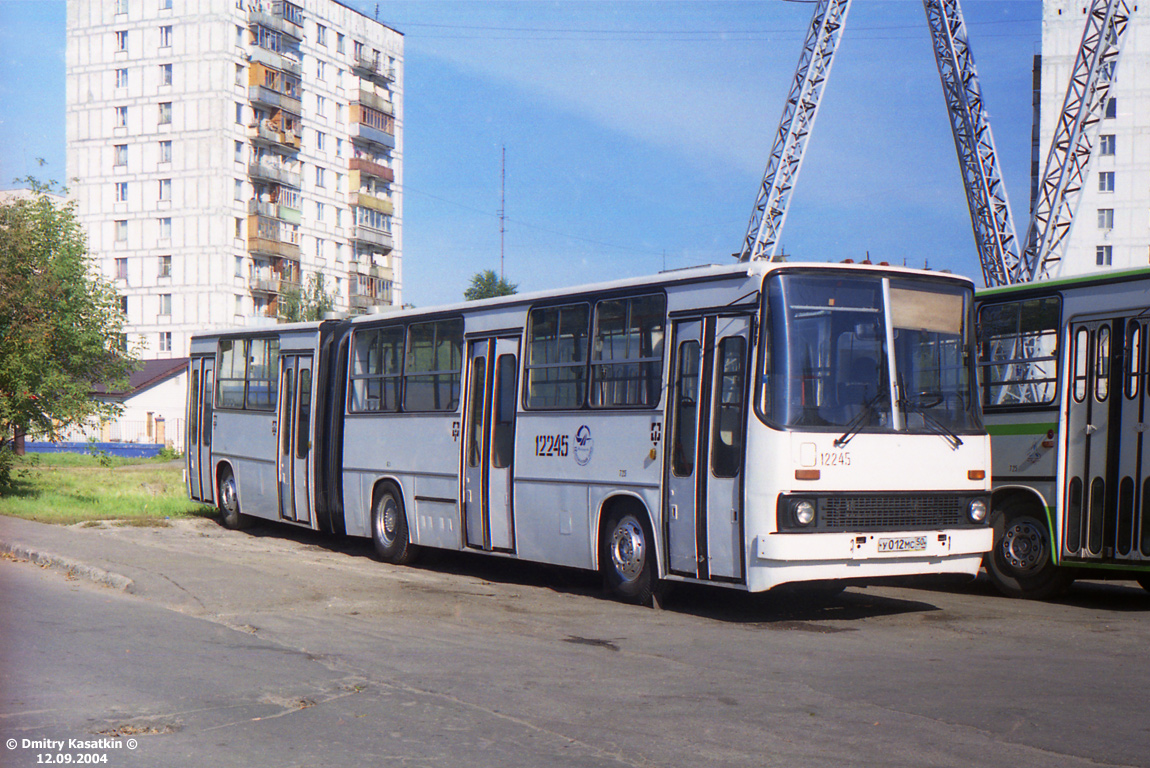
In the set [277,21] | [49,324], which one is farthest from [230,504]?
[277,21]

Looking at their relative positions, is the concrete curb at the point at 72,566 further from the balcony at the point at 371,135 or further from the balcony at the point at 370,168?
the balcony at the point at 371,135

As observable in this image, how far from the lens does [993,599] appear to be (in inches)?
501

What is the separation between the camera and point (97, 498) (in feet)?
85.6

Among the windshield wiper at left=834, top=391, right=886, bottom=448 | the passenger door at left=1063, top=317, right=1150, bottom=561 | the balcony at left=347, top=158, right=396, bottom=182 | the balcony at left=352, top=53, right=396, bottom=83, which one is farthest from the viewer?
the balcony at left=352, top=53, right=396, bottom=83

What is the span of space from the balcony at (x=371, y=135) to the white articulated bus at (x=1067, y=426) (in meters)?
73.4

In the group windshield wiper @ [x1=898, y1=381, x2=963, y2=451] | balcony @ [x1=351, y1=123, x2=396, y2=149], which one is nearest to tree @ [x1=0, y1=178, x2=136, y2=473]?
windshield wiper @ [x1=898, y1=381, x2=963, y2=451]

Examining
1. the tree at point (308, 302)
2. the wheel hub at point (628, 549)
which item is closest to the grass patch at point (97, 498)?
the wheel hub at point (628, 549)

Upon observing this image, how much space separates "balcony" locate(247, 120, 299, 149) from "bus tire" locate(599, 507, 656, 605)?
216 feet

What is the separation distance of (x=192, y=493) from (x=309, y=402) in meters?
5.25

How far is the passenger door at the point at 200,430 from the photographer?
2164 centimetres

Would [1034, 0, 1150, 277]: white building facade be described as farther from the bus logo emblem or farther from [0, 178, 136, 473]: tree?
the bus logo emblem

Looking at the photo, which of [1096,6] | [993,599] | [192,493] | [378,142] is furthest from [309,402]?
[378,142]

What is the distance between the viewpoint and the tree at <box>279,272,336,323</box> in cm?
7006

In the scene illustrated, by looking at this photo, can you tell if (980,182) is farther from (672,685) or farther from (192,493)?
(672,685)
